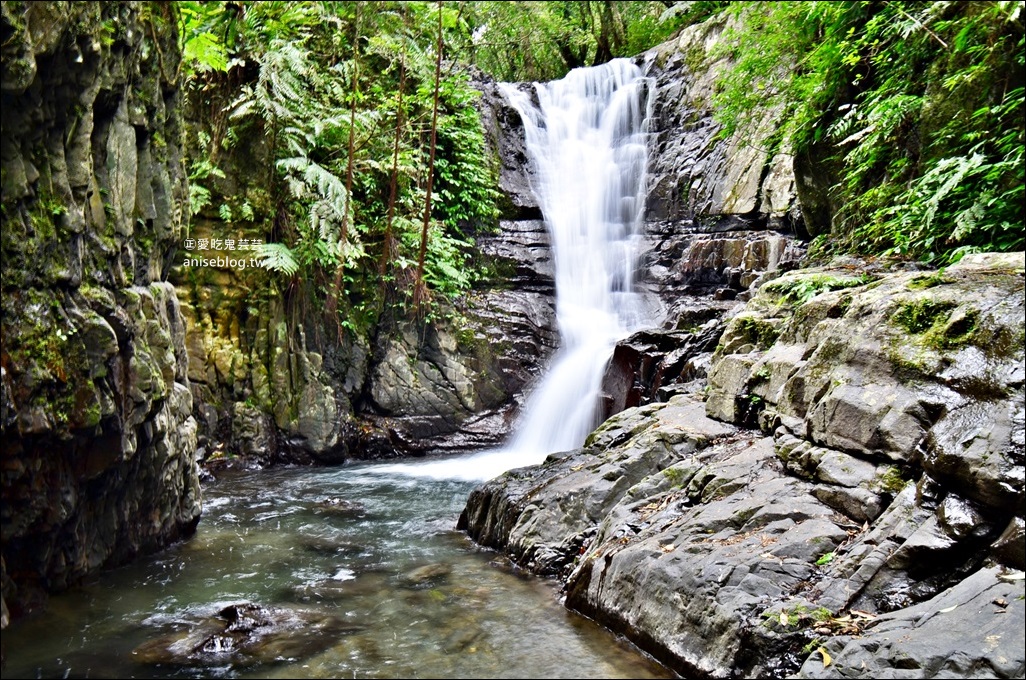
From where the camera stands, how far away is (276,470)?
34.2 feet

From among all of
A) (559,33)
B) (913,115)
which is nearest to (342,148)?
(913,115)

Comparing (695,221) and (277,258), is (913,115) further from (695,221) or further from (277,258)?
(277,258)

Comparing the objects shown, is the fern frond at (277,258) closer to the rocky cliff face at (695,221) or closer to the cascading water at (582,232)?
the cascading water at (582,232)

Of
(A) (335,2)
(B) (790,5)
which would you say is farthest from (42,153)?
(A) (335,2)

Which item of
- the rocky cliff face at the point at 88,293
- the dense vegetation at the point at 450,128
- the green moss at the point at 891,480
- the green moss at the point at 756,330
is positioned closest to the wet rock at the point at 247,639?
the rocky cliff face at the point at 88,293

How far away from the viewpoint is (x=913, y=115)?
7.37 metres

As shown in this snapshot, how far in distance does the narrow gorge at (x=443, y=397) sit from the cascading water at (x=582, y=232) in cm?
16

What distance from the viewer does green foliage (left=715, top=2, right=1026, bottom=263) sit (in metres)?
5.83

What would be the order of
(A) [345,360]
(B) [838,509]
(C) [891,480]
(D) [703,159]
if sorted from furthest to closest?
(D) [703,159]
(A) [345,360]
(B) [838,509]
(C) [891,480]

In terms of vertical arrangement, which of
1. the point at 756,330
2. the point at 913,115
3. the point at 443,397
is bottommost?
the point at 443,397

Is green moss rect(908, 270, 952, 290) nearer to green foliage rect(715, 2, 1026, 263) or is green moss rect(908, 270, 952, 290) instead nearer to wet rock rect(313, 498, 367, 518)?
green foliage rect(715, 2, 1026, 263)

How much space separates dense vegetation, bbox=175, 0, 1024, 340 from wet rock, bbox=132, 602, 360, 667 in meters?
6.11

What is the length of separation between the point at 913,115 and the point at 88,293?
322 inches

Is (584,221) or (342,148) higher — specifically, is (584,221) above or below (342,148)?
below
